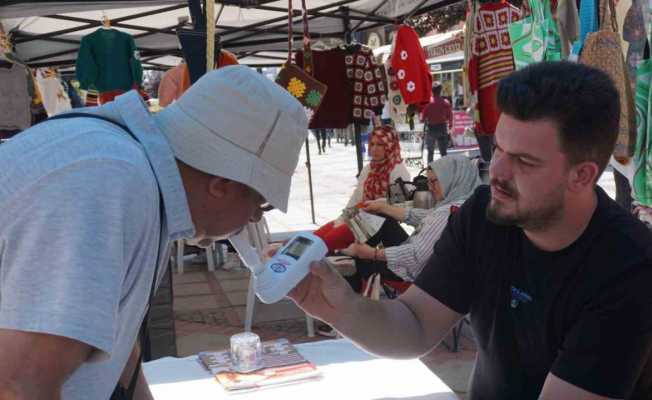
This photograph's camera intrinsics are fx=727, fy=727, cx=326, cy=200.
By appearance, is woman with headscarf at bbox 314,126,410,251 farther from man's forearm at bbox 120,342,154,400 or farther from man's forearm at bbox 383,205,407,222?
man's forearm at bbox 120,342,154,400

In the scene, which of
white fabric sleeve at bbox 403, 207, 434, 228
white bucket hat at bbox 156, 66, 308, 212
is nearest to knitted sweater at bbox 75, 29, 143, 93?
white fabric sleeve at bbox 403, 207, 434, 228

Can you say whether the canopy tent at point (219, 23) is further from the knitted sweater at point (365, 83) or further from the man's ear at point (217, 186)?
the man's ear at point (217, 186)

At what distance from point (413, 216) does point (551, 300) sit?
317 centimetres

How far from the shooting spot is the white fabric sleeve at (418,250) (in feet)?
13.0

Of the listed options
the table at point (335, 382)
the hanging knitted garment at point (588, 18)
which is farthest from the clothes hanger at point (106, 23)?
the table at point (335, 382)

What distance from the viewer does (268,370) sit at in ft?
7.36

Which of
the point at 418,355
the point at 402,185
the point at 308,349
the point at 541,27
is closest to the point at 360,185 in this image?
the point at 402,185

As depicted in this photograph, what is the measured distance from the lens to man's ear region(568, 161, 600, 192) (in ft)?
5.45

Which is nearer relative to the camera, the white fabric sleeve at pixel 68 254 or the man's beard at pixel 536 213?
the white fabric sleeve at pixel 68 254

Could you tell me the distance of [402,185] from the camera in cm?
571

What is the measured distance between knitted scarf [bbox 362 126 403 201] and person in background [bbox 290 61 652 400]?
4286mm

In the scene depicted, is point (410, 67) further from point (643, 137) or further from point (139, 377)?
point (139, 377)

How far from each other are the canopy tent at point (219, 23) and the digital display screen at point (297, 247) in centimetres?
477

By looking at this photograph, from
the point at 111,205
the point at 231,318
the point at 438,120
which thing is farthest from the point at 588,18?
the point at 438,120
